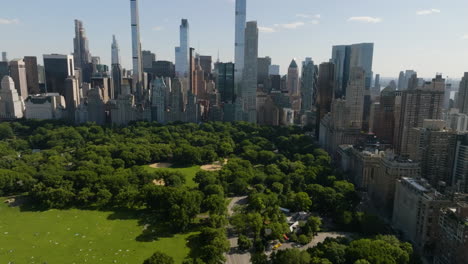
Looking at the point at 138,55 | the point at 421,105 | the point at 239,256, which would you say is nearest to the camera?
the point at 239,256

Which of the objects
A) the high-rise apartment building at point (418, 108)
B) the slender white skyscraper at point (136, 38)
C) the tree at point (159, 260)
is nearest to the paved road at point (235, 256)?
the tree at point (159, 260)

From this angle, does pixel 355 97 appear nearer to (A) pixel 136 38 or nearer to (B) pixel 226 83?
(B) pixel 226 83

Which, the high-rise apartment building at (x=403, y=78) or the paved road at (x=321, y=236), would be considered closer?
the paved road at (x=321, y=236)

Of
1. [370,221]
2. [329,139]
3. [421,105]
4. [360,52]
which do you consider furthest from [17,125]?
[360,52]

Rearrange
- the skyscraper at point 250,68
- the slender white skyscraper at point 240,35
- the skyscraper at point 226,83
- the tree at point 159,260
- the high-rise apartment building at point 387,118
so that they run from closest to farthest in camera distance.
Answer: the tree at point 159,260
the high-rise apartment building at point 387,118
the skyscraper at point 250,68
the skyscraper at point 226,83
the slender white skyscraper at point 240,35

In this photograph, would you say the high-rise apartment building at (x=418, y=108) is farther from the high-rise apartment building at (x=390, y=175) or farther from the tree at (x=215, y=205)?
the tree at (x=215, y=205)

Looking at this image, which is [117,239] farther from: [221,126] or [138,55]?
[138,55]
